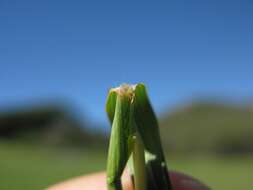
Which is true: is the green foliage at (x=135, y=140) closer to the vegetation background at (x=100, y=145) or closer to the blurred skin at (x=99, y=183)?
the blurred skin at (x=99, y=183)

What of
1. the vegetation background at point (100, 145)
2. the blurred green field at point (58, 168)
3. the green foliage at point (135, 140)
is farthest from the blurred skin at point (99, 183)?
the vegetation background at point (100, 145)

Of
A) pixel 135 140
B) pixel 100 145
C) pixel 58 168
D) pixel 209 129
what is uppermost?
pixel 209 129

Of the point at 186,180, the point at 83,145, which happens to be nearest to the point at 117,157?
the point at 186,180

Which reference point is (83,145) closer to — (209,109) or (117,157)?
(209,109)

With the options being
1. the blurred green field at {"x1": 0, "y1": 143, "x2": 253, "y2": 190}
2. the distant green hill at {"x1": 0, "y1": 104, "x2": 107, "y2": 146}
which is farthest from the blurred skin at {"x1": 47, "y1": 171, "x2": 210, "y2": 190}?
the distant green hill at {"x1": 0, "y1": 104, "x2": 107, "y2": 146}

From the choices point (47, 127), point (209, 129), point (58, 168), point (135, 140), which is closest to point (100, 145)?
point (47, 127)

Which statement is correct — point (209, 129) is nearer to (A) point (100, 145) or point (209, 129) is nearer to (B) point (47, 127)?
(A) point (100, 145)
